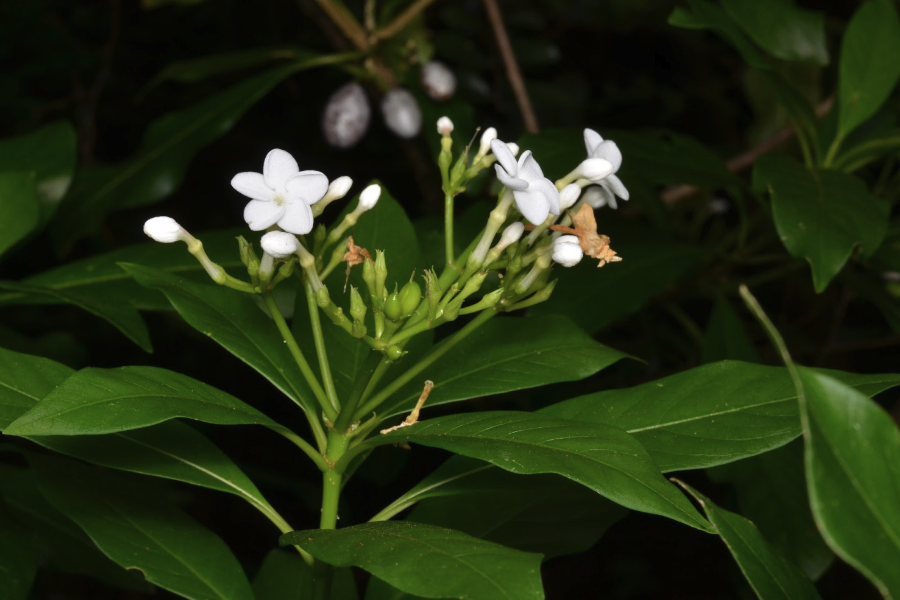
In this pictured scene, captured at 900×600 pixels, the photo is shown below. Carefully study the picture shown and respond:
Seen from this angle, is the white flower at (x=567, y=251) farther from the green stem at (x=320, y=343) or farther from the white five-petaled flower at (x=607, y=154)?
the green stem at (x=320, y=343)

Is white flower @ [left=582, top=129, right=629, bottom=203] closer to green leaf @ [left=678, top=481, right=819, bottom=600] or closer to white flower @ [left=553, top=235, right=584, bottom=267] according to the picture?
white flower @ [left=553, top=235, right=584, bottom=267]

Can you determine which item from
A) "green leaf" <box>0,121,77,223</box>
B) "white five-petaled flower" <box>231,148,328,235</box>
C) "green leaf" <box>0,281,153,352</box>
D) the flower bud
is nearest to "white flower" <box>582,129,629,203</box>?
"white five-petaled flower" <box>231,148,328,235</box>

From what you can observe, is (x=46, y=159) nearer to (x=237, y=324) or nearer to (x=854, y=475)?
(x=237, y=324)

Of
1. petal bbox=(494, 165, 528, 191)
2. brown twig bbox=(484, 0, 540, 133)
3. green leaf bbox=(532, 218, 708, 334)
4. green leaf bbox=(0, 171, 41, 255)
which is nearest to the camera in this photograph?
petal bbox=(494, 165, 528, 191)

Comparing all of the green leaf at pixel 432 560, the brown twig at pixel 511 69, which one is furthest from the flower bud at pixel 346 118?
the green leaf at pixel 432 560

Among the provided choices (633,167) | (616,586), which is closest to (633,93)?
(633,167)

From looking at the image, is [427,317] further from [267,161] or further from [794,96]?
[794,96]

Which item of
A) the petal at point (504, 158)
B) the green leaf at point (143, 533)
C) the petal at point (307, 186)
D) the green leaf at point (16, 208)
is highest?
the green leaf at point (16, 208)
